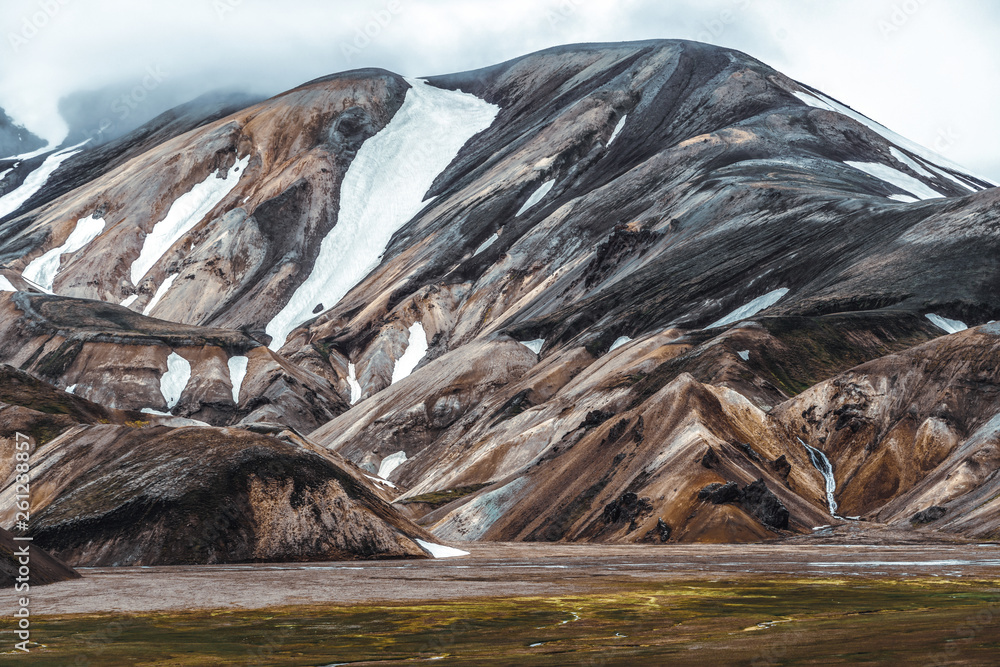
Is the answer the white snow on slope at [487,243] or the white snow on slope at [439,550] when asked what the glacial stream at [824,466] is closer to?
the white snow on slope at [439,550]

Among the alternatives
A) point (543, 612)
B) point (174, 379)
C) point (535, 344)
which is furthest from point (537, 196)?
point (543, 612)

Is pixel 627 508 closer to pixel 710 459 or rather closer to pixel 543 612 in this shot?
pixel 710 459

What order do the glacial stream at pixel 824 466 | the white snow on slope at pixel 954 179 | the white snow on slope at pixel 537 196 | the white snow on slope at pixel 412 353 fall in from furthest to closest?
the white snow on slope at pixel 954 179 → the white snow on slope at pixel 537 196 → the white snow on slope at pixel 412 353 → the glacial stream at pixel 824 466

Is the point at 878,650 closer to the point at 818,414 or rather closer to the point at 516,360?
the point at 818,414

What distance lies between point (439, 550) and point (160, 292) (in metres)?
147

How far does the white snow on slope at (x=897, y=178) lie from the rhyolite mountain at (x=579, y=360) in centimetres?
69

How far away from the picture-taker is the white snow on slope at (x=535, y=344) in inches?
5063

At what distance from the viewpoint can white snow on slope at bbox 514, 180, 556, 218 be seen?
18100cm

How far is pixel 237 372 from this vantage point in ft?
490

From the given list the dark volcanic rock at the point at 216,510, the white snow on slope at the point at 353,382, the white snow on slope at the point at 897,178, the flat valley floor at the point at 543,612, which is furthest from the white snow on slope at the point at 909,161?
the dark volcanic rock at the point at 216,510

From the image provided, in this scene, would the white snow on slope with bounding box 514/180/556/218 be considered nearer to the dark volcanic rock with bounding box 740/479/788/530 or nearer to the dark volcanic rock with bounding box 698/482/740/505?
the dark volcanic rock with bounding box 698/482/740/505

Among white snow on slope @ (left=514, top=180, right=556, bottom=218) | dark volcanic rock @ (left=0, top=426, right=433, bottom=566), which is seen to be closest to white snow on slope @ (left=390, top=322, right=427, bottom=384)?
white snow on slope @ (left=514, top=180, right=556, bottom=218)

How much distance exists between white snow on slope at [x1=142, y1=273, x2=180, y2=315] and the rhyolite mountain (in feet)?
1.35

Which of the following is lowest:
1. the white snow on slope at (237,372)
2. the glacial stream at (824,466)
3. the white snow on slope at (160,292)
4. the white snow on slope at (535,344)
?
the white snow on slope at (160,292)
